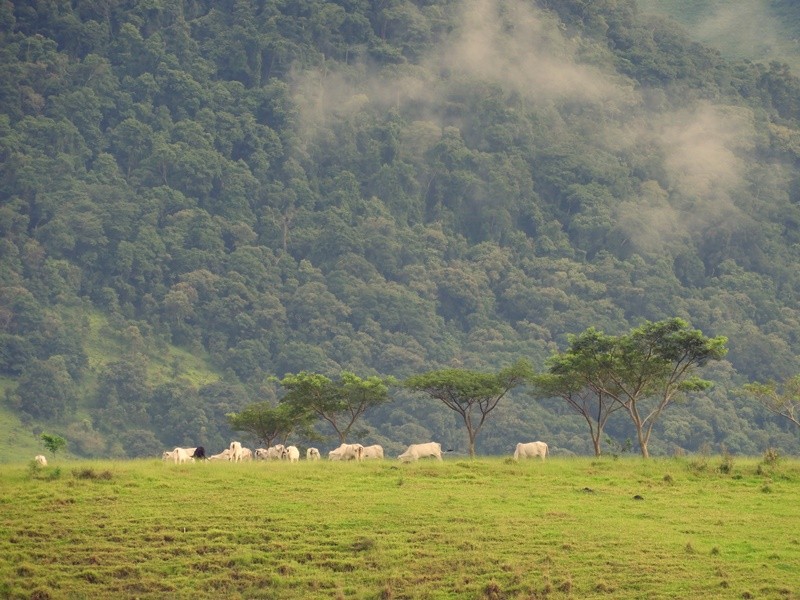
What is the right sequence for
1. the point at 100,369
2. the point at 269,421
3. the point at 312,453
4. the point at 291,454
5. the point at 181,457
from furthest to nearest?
the point at 100,369 < the point at 269,421 < the point at 312,453 < the point at 291,454 < the point at 181,457

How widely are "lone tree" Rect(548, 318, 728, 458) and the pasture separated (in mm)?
7049

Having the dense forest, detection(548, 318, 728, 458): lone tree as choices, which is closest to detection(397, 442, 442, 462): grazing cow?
detection(548, 318, 728, 458): lone tree

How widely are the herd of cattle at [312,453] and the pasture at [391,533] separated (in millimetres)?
5141

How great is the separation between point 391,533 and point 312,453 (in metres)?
18.1

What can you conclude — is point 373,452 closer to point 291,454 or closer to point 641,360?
point 291,454

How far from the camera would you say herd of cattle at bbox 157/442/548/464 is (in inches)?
2165


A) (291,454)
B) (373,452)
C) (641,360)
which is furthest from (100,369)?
(641,360)

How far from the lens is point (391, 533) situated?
41.8 meters

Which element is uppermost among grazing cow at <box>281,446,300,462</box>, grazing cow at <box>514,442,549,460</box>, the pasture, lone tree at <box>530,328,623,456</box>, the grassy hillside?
the grassy hillside

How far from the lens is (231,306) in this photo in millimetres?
162750

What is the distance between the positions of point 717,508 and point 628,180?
15531 centimetres

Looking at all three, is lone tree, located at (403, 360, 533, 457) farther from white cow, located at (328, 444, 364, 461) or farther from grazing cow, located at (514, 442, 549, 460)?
white cow, located at (328, 444, 364, 461)

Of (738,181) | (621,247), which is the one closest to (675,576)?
(621,247)

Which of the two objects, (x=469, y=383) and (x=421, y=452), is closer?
(x=421, y=452)
